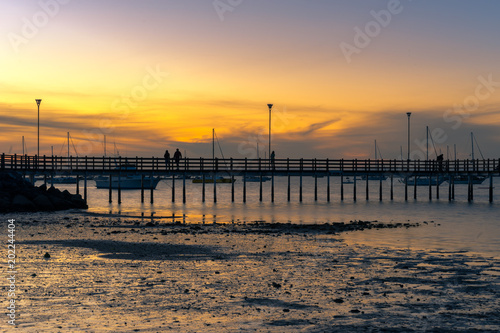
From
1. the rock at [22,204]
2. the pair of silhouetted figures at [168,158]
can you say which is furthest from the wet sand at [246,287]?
the pair of silhouetted figures at [168,158]

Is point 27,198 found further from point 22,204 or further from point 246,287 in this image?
point 246,287

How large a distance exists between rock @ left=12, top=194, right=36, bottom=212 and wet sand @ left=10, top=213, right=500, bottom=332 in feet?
48.8

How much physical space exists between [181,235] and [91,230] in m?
4.35

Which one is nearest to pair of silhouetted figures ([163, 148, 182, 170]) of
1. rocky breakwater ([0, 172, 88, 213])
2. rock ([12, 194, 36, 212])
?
rocky breakwater ([0, 172, 88, 213])

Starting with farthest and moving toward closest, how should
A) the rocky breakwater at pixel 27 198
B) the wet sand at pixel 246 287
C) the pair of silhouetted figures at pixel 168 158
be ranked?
the pair of silhouetted figures at pixel 168 158 → the rocky breakwater at pixel 27 198 → the wet sand at pixel 246 287

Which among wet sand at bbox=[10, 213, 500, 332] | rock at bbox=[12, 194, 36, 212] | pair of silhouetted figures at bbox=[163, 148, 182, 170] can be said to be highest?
pair of silhouetted figures at bbox=[163, 148, 182, 170]

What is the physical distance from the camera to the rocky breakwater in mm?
35812

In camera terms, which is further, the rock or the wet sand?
the rock

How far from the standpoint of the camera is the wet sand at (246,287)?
9.84 meters

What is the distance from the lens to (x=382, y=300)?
458 inches

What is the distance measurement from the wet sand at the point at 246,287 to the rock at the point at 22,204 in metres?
14.9

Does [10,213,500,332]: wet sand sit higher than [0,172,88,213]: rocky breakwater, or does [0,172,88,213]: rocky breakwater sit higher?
[0,172,88,213]: rocky breakwater

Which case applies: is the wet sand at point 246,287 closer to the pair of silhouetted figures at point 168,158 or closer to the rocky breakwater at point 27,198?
the rocky breakwater at point 27,198

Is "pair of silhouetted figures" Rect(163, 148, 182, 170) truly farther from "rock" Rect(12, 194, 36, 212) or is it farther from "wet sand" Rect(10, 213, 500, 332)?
"wet sand" Rect(10, 213, 500, 332)
